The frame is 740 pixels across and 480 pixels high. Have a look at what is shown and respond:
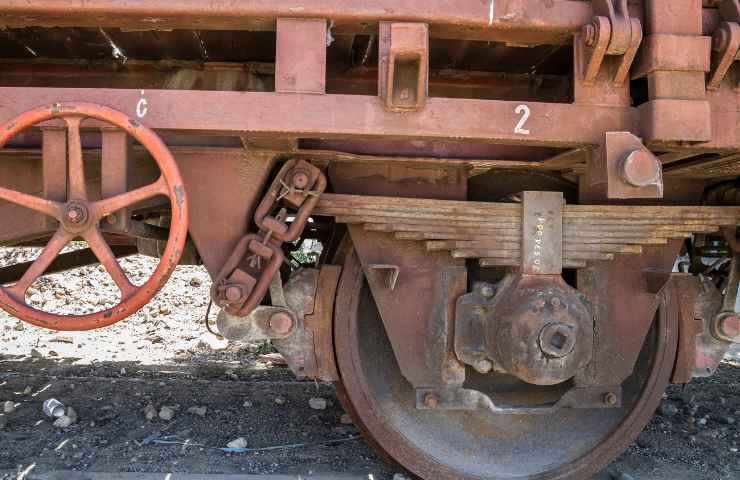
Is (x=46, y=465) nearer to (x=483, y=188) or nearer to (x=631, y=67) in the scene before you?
(x=483, y=188)

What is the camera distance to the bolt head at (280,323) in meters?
2.56

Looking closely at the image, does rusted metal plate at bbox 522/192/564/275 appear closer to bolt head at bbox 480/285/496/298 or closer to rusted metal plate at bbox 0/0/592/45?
bolt head at bbox 480/285/496/298

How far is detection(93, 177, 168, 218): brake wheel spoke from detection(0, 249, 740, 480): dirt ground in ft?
4.12

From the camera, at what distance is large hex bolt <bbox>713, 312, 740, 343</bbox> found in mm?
2732

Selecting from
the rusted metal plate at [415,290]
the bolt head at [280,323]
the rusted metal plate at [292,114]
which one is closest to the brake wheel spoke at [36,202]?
the rusted metal plate at [292,114]

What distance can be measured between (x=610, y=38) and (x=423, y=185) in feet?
3.12

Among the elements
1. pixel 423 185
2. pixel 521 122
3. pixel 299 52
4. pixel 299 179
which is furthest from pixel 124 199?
pixel 521 122

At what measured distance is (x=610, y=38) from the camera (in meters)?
2.00

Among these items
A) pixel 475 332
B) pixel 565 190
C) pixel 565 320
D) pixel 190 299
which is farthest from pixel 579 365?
pixel 190 299

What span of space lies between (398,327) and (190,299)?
539 cm

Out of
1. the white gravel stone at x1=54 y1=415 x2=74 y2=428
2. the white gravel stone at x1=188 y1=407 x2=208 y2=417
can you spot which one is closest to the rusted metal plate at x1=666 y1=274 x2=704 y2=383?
the white gravel stone at x1=188 y1=407 x2=208 y2=417

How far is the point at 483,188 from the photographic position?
9.50ft

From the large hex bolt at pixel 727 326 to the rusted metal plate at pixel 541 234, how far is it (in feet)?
2.94

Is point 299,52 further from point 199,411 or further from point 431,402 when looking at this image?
point 199,411
